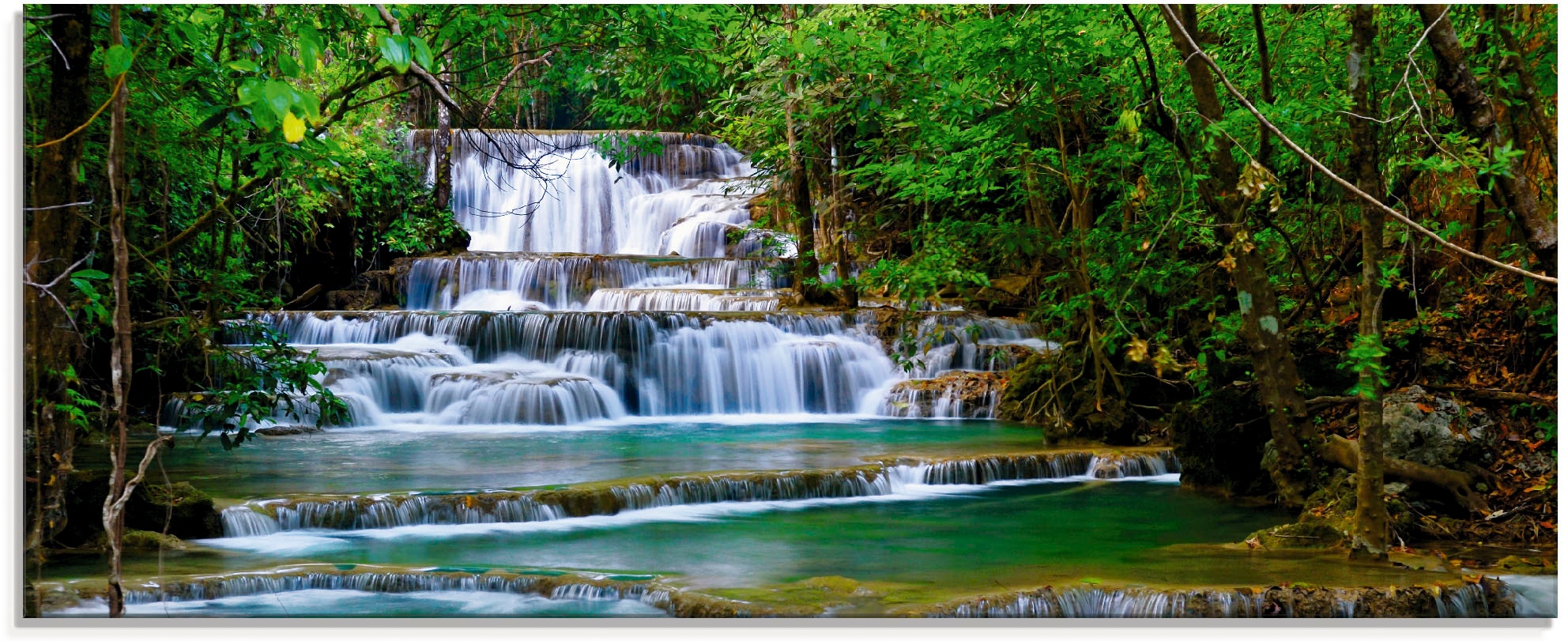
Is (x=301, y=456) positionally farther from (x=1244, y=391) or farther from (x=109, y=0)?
(x=1244, y=391)

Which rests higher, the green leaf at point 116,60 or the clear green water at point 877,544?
the green leaf at point 116,60

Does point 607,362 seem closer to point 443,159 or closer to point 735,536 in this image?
point 735,536

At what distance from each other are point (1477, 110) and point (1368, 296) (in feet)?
3.54

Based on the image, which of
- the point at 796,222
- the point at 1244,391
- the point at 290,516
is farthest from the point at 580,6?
the point at 796,222

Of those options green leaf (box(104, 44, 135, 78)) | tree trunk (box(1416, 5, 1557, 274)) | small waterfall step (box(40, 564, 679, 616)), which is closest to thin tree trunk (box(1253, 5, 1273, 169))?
tree trunk (box(1416, 5, 1557, 274))

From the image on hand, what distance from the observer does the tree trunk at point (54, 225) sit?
Result: 315 cm

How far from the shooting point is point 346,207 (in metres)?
13.1

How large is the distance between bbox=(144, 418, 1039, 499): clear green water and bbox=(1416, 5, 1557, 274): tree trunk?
3714 millimetres

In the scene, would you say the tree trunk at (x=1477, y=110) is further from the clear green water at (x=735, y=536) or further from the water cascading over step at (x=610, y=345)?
the water cascading over step at (x=610, y=345)

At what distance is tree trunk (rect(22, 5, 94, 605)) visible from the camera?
3.15 metres

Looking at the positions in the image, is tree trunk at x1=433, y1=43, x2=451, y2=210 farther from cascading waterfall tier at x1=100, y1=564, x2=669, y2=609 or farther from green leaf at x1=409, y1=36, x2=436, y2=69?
green leaf at x1=409, y1=36, x2=436, y2=69

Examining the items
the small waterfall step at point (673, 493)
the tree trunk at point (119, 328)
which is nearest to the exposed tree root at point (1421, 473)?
the small waterfall step at point (673, 493)

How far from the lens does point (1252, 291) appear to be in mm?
4324

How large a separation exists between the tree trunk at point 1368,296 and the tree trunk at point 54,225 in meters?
3.83
